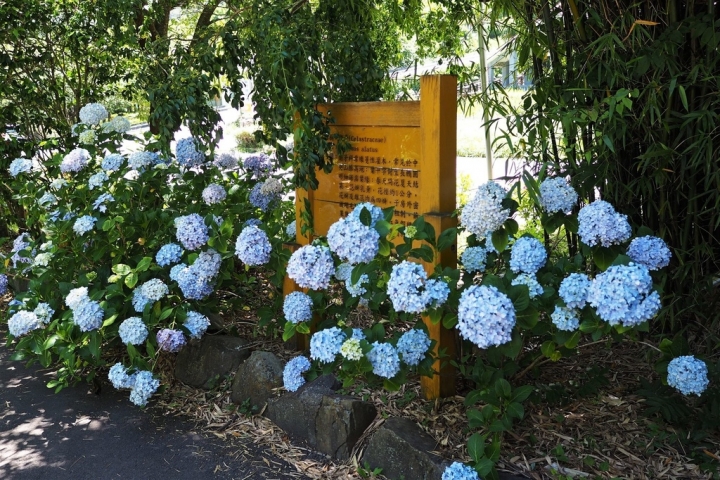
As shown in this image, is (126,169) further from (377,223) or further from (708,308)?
(708,308)

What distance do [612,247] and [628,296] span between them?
13.2 inches

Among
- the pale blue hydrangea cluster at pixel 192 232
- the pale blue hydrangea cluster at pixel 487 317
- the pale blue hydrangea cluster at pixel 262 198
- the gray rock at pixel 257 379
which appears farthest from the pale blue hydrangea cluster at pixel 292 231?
the pale blue hydrangea cluster at pixel 487 317

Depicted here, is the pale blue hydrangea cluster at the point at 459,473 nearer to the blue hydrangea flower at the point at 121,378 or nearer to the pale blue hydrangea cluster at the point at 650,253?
the pale blue hydrangea cluster at the point at 650,253

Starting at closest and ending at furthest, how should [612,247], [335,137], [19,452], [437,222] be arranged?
[612,247]
[437,222]
[19,452]
[335,137]

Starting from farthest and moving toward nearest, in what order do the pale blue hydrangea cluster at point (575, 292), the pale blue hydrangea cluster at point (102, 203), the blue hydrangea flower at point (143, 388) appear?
1. the pale blue hydrangea cluster at point (102, 203)
2. the blue hydrangea flower at point (143, 388)
3. the pale blue hydrangea cluster at point (575, 292)

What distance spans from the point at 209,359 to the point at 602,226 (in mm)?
1926

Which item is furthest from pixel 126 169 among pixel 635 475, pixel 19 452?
pixel 635 475

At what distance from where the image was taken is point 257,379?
2848 millimetres

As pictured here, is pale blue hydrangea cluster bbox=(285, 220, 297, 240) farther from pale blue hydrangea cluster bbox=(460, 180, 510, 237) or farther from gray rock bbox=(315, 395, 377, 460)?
pale blue hydrangea cluster bbox=(460, 180, 510, 237)

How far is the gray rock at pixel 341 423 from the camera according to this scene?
8.00 ft

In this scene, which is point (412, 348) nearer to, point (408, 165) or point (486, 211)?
point (486, 211)

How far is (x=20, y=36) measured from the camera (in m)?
4.22

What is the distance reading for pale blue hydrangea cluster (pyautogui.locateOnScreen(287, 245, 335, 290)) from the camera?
224 centimetres

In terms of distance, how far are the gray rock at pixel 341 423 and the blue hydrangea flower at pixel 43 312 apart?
133cm
